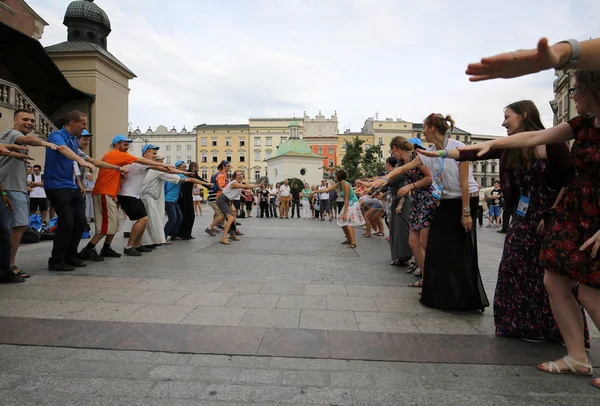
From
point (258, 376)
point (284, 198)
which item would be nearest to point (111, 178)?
point (258, 376)

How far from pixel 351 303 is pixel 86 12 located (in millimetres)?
29548

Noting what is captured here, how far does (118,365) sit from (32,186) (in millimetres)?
10121

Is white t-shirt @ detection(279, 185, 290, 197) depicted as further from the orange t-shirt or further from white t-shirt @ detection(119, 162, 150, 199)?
the orange t-shirt

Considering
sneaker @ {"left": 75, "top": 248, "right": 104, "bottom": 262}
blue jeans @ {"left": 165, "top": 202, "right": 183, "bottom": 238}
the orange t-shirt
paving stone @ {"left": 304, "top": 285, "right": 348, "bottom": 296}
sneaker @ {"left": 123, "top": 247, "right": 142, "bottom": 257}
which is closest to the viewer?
paving stone @ {"left": 304, "top": 285, "right": 348, "bottom": 296}

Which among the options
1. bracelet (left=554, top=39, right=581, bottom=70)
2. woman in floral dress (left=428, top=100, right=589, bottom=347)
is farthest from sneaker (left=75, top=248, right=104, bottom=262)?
bracelet (left=554, top=39, right=581, bottom=70)

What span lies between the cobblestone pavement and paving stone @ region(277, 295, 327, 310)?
11 mm

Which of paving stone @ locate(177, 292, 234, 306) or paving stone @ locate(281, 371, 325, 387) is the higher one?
paving stone @ locate(177, 292, 234, 306)

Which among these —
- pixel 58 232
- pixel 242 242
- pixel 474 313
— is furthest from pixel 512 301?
pixel 242 242

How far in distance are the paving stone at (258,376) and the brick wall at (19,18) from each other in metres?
25.3

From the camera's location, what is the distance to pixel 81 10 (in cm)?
2698

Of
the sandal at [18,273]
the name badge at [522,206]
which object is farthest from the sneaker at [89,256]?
the name badge at [522,206]

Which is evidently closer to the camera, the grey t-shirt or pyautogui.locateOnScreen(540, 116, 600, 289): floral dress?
pyautogui.locateOnScreen(540, 116, 600, 289): floral dress

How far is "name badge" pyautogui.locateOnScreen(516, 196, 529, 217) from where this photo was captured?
3.38 metres

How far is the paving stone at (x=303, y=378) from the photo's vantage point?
2.57 metres
